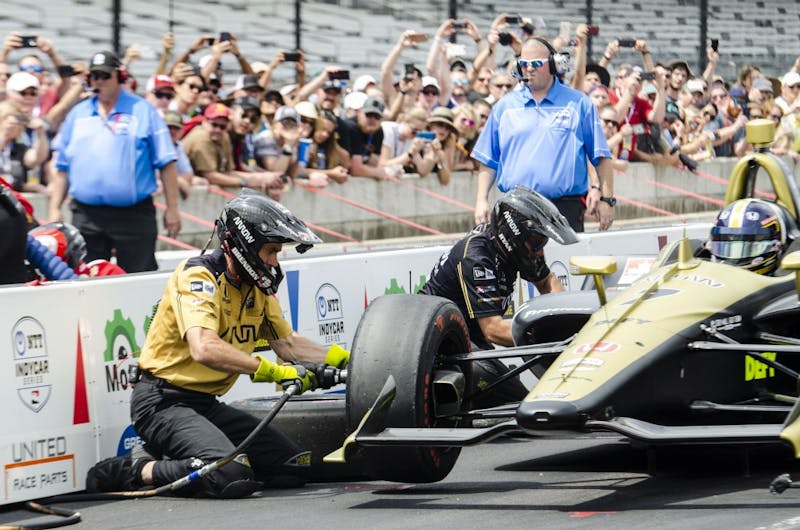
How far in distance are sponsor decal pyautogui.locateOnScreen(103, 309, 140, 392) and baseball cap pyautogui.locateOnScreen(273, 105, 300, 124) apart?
624 cm

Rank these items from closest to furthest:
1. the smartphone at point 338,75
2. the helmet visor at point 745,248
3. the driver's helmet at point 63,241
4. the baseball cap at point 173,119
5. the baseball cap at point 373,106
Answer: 1. the helmet visor at point 745,248
2. the driver's helmet at point 63,241
3. the baseball cap at point 173,119
4. the smartphone at point 338,75
5. the baseball cap at point 373,106

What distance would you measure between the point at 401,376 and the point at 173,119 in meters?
6.48

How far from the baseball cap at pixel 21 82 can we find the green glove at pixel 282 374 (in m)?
5.38

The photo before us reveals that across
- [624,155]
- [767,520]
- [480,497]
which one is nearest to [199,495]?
[480,497]

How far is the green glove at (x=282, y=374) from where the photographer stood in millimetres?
7094

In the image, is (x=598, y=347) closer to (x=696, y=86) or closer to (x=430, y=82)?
(x=430, y=82)

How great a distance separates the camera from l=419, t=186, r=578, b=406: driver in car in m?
7.91

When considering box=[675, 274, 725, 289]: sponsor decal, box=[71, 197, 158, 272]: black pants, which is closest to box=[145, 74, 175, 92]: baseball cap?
box=[71, 197, 158, 272]: black pants

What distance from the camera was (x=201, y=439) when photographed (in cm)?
728

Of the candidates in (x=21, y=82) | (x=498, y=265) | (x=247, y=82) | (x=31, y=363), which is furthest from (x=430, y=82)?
(x=31, y=363)

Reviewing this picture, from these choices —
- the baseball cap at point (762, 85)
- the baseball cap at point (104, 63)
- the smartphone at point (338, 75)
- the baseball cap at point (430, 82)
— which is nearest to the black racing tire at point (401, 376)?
the baseball cap at point (104, 63)

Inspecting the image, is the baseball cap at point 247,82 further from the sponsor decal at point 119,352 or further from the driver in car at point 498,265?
the sponsor decal at point 119,352

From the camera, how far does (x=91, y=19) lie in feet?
54.9

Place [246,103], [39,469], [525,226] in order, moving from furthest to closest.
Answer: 1. [246,103]
2. [525,226]
3. [39,469]
